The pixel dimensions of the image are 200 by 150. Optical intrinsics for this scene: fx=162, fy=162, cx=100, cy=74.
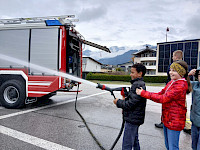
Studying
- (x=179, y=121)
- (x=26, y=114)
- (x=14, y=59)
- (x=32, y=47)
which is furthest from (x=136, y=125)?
(x=14, y=59)

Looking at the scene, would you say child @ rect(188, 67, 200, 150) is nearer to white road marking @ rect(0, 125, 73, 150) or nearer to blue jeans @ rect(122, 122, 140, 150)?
blue jeans @ rect(122, 122, 140, 150)

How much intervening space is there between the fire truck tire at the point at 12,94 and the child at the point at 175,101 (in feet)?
15.4

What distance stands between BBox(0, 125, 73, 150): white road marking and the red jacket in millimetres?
1869

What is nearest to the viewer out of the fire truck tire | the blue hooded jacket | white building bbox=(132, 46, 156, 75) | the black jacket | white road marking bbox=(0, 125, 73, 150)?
the black jacket

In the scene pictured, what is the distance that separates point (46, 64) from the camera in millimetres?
5488

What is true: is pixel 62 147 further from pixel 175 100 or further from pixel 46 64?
pixel 46 64

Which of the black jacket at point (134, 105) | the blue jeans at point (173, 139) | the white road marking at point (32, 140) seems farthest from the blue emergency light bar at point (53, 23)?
the blue jeans at point (173, 139)

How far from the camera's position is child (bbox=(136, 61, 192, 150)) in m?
2.18

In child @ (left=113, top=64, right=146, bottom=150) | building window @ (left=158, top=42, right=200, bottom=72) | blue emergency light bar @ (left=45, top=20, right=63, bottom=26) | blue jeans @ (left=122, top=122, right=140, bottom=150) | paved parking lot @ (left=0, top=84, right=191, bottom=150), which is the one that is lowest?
paved parking lot @ (left=0, top=84, right=191, bottom=150)

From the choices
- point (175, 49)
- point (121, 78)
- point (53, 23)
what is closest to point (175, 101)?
point (53, 23)

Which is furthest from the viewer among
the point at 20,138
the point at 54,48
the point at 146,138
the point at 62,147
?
the point at 54,48

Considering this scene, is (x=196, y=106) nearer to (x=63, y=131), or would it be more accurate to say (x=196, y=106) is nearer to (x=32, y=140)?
(x=63, y=131)

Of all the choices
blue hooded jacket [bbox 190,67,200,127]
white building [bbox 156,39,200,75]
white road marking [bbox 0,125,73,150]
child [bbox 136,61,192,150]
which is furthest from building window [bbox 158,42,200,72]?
white road marking [bbox 0,125,73,150]

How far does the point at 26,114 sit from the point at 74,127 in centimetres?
191
